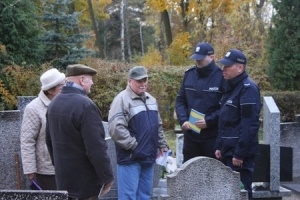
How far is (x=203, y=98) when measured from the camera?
6047 millimetres

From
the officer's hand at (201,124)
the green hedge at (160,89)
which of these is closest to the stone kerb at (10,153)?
the officer's hand at (201,124)

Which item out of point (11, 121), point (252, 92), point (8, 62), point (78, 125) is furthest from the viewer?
point (8, 62)

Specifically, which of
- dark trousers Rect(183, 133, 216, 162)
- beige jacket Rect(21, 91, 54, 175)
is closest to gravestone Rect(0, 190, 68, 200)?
beige jacket Rect(21, 91, 54, 175)

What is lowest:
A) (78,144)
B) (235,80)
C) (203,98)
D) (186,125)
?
(186,125)

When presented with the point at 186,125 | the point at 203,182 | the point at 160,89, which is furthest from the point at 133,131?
the point at 160,89

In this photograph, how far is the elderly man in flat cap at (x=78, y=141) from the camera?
172 inches

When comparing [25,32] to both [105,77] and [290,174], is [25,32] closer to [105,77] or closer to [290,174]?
[105,77]

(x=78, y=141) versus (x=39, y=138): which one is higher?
(x=78, y=141)

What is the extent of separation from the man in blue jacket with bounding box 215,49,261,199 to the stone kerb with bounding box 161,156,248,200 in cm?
44

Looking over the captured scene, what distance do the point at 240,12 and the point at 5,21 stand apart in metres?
11.3

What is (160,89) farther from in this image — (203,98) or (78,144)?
(78,144)

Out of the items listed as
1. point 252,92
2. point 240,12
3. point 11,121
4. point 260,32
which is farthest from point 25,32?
point 260,32

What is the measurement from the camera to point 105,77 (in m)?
14.0

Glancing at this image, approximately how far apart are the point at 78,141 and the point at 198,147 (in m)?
2.07
